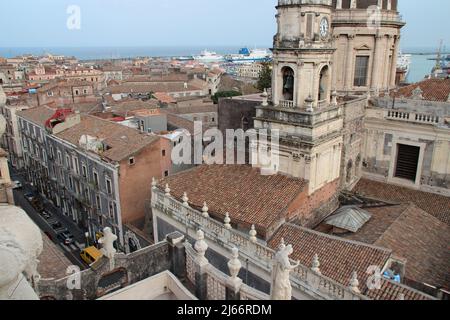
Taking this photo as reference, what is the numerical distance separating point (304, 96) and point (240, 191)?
20.2 ft

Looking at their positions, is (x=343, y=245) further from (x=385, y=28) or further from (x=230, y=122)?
(x=385, y=28)

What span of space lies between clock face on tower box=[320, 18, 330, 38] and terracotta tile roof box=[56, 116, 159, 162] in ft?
47.6

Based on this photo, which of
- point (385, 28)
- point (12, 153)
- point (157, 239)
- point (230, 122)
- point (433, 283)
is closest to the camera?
point (433, 283)

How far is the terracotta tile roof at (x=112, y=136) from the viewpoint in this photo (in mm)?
28906

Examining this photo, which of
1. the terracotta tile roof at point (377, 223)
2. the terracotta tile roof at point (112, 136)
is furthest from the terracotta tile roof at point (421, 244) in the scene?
the terracotta tile roof at point (112, 136)

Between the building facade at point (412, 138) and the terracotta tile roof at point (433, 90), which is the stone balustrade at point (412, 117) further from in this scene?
the terracotta tile roof at point (433, 90)

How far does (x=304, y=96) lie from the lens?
2103cm

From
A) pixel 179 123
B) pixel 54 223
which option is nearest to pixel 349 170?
pixel 179 123

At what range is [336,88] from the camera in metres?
28.6

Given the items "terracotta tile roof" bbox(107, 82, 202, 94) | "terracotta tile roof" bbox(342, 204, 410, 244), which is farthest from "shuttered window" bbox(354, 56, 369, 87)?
"terracotta tile roof" bbox(107, 82, 202, 94)

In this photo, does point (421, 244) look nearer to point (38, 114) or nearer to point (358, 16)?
point (358, 16)

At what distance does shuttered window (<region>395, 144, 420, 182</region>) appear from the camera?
78.5 ft
